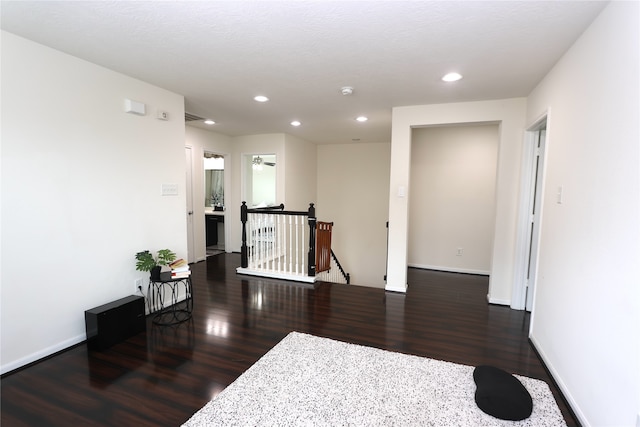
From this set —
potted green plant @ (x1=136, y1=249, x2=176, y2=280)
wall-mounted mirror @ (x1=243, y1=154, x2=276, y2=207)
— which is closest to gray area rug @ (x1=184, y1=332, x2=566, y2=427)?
potted green plant @ (x1=136, y1=249, x2=176, y2=280)

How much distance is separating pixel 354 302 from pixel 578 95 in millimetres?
2968

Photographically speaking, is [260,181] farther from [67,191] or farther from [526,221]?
[526,221]

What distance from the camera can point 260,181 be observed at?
7.17m

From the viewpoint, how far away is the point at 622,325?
61.2 inches

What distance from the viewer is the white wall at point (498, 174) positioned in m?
3.76

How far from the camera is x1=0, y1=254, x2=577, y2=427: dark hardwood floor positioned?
2.05 metres

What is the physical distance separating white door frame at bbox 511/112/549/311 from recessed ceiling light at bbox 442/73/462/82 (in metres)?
1.10

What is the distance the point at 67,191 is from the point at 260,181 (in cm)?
458

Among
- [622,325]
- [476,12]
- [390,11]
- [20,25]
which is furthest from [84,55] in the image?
[622,325]

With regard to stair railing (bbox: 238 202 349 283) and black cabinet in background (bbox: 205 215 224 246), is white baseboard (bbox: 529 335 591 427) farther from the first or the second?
black cabinet in background (bbox: 205 215 224 246)

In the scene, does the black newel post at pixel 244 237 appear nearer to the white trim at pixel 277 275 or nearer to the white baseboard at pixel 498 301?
the white trim at pixel 277 275

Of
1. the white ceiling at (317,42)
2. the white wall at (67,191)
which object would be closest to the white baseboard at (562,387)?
the white ceiling at (317,42)

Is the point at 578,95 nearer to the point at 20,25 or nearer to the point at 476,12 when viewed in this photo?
the point at 476,12

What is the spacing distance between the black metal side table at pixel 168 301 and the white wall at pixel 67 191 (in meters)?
0.29
